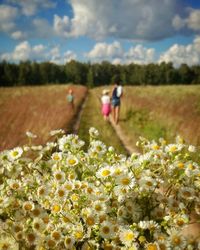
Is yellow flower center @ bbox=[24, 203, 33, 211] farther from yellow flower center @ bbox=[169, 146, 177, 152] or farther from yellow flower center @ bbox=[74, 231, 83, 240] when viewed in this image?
yellow flower center @ bbox=[169, 146, 177, 152]

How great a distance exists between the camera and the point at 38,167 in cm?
270

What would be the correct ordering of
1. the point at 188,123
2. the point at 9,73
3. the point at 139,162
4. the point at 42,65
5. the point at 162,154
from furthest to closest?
the point at 42,65
the point at 9,73
the point at 188,123
the point at 162,154
the point at 139,162

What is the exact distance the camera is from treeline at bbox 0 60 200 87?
91.6 metres

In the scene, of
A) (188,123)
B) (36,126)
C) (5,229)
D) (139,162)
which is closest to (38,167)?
(5,229)

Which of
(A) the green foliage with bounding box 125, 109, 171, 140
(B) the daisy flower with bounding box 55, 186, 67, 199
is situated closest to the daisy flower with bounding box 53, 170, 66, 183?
(B) the daisy flower with bounding box 55, 186, 67, 199

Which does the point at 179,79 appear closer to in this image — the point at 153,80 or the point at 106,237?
the point at 153,80

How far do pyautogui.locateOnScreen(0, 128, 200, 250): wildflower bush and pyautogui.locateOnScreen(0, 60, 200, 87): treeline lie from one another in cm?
8718

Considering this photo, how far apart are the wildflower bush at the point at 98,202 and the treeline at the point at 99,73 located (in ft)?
286

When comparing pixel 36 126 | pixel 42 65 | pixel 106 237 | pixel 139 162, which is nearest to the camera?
pixel 106 237

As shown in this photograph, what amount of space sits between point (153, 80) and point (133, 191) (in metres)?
100

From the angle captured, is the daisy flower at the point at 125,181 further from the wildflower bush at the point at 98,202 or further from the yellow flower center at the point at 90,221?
the yellow flower center at the point at 90,221

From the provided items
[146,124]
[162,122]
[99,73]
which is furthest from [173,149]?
[99,73]

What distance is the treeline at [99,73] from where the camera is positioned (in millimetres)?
91562

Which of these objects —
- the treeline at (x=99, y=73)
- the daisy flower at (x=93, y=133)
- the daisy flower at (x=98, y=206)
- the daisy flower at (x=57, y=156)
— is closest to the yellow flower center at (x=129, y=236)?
the daisy flower at (x=98, y=206)
